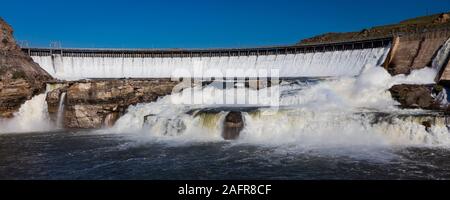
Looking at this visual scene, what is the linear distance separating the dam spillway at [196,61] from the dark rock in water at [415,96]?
13.5 metres

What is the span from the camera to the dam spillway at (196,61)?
1601 inches

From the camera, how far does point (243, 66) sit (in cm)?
4631

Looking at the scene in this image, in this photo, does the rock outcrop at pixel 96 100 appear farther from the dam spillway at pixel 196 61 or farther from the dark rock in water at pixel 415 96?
the dark rock in water at pixel 415 96

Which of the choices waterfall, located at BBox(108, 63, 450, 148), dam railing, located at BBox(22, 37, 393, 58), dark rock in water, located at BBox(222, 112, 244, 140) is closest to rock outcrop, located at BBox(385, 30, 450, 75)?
waterfall, located at BBox(108, 63, 450, 148)

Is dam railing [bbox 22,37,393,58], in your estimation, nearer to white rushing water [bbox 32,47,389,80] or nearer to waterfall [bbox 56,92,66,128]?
white rushing water [bbox 32,47,389,80]

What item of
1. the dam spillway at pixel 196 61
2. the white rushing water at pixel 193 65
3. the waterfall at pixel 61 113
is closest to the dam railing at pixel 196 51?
the dam spillway at pixel 196 61

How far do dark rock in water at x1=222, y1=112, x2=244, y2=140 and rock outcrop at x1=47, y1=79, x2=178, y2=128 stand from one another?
10276 mm

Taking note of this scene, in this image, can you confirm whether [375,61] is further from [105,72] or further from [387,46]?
[105,72]

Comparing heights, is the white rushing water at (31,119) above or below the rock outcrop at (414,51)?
below

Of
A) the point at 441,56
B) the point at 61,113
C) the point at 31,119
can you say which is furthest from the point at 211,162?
the point at 441,56

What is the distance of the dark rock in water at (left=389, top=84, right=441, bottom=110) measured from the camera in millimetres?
23266

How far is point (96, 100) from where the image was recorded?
3111 cm

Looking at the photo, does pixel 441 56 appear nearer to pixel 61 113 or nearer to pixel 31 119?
pixel 61 113

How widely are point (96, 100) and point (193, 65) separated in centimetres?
1836
